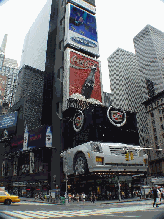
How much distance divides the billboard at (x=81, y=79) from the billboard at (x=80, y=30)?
5.82m

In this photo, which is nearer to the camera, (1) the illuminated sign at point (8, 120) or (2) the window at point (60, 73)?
(2) the window at point (60, 73)

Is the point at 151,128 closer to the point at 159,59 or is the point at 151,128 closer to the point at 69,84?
the point at 69,84

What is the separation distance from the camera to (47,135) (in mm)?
60594

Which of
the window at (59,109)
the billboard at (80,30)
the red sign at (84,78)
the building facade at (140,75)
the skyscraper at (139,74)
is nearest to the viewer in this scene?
the window at (59,109)

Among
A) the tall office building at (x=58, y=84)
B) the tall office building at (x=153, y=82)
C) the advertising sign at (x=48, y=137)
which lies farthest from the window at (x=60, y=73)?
the tall office building at (x=153, y=82)

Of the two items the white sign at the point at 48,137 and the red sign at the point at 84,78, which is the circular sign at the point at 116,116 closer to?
the red sign at the point at 84,78

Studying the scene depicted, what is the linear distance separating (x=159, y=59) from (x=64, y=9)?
90.4 meters

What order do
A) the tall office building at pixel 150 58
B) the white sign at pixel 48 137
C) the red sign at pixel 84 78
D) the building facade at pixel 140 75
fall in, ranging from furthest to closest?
the tall office building at pixel 150 58 → the building facade at pixel 140 75 → the red sign at pixel 84 78 → the white sign at pixel 48 137

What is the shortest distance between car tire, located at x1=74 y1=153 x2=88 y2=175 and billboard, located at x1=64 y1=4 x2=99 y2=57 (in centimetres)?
5014

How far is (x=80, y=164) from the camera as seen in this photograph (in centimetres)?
3884

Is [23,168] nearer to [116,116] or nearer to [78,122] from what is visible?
[78,122]

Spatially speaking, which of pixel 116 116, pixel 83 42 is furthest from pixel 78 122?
pixel 83 42

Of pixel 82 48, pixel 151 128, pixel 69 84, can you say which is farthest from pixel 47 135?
pixel 151 128

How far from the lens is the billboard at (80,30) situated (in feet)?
251
